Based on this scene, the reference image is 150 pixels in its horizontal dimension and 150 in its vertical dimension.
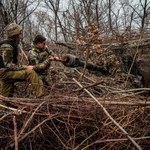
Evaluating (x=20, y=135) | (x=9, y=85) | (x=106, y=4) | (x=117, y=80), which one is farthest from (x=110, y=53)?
(x=106, y=4)

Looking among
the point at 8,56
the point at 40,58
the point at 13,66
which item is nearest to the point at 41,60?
the point at 40,58

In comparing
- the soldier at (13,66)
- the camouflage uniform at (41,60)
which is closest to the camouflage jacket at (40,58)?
the camouflage uniform at (41,60)

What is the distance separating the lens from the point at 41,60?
25.7 ft

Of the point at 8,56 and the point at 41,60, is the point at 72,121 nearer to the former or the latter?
the point at 8,56

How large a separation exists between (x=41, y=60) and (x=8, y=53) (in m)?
1.18

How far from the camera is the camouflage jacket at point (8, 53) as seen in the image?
676 centimetres

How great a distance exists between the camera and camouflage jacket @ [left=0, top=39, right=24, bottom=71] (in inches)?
266

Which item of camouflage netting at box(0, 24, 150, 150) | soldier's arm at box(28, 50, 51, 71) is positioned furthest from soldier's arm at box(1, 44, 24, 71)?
camouflage netting at box(0, 24, 150, 150)

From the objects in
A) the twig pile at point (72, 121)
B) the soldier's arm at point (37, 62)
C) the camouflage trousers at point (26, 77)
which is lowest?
the twig pile at point (72, 121)

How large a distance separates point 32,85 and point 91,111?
1901 mm

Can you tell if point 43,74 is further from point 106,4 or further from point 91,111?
point 106,4

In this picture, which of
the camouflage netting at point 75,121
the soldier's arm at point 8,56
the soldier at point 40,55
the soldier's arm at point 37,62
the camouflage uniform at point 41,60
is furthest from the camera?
the soldier at point 40,55

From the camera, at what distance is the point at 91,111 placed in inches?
207

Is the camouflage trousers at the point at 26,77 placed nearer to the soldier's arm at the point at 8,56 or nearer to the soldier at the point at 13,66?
the soldier at the point at 13,66
